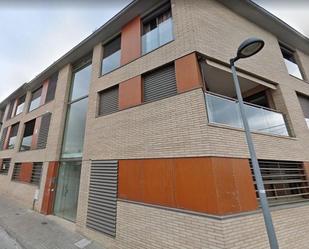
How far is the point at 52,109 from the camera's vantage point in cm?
1088

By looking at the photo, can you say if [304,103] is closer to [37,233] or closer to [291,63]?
[291,63]

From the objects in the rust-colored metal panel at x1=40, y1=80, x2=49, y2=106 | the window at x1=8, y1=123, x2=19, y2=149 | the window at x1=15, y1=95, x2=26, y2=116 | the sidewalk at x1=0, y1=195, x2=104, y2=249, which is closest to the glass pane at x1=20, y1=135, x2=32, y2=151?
the window at x1=8, y1=123, x2=19, y2=149

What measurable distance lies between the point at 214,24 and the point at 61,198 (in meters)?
10.5

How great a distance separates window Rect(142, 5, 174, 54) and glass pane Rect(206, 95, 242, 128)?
2.95 metres

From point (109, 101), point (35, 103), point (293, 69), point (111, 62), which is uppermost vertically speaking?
point (35, 103)

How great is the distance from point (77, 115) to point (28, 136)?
6350 millimetres

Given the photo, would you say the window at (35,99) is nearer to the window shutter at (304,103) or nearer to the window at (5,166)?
the window at (5,166)

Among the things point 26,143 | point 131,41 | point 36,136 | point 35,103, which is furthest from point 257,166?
point 35,103

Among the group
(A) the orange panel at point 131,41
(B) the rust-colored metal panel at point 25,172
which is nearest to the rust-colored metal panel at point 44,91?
(B) the rust-colored metal panel at point 25,172

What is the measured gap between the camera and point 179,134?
15.9ft

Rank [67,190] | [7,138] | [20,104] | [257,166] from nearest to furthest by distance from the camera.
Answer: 1. [257,166]
2. [67,190]
3. [7,138]
4. [20,104]

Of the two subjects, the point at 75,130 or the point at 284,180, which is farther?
the point at 75,130

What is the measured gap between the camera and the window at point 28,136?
12.3 meters

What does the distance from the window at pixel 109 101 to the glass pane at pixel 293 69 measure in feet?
28.1
